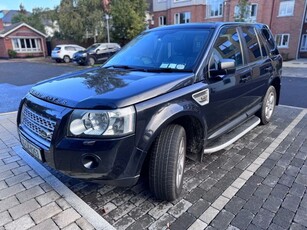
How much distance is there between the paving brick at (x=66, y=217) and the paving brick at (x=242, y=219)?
5.00 ft

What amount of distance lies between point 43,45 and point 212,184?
35809mm

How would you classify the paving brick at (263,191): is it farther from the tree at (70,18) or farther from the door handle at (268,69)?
the tree at (70,18)

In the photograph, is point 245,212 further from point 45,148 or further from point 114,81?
point 45,148

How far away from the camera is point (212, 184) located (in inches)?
112

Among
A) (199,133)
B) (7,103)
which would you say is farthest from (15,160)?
(7,103)

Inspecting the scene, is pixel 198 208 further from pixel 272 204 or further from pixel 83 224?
pixel 83 224

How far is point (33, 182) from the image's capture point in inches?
115

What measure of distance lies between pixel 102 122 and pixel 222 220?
58.6 inches

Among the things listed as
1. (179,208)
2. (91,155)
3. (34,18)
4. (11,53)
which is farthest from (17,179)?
(34,18)

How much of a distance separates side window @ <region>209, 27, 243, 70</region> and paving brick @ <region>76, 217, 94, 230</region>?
2142mm

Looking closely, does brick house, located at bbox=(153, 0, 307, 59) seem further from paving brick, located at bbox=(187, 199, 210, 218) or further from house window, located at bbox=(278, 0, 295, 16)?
paving brick, located at bbox=(187, 199, 210, 218)

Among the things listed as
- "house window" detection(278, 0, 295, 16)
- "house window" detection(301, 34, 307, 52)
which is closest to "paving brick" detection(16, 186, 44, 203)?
"house window" detection(278, 0, 295, 16)

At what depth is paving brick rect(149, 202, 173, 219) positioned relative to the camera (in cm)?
238

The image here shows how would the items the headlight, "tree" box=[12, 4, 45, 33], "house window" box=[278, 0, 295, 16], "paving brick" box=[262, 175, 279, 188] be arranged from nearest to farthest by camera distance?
the headlight, "paving brick" box=[262, 175, 279, 188], "house window" box=[278, 0, 295, 16], "tree" box=[12, 4, 45, 33]
